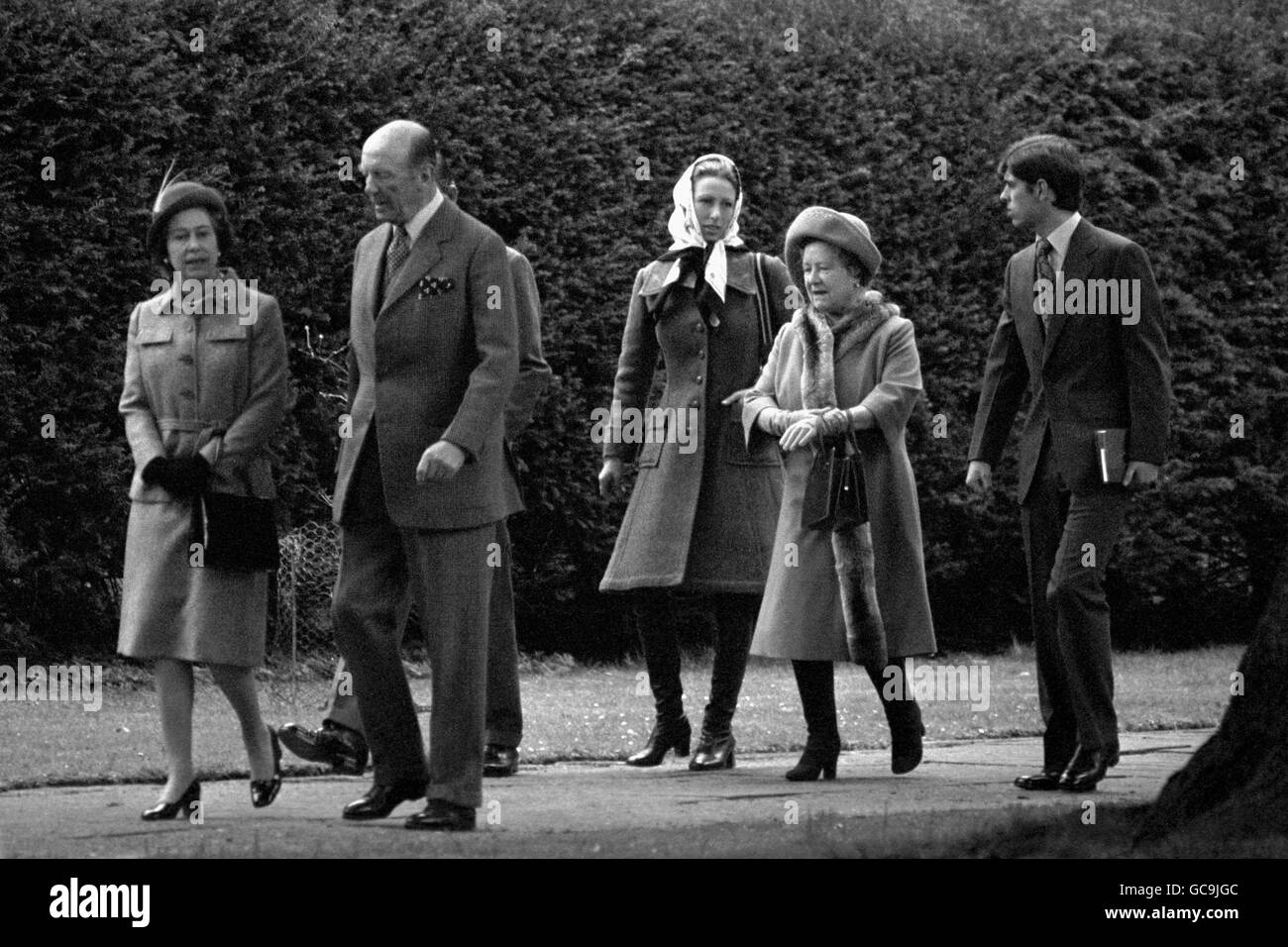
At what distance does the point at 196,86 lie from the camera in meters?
10.5

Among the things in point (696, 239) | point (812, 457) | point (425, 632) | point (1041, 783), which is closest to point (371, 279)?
point (425, 632)

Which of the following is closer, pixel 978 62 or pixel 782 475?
pixel 782 475

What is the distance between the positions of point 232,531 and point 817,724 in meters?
2.30

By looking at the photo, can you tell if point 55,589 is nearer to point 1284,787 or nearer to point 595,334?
point 595,334

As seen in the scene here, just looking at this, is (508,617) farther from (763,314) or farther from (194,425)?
(194,425)

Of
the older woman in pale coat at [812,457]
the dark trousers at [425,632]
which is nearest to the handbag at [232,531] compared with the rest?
the dark trousers at [425,632]

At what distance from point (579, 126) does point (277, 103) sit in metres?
1.91

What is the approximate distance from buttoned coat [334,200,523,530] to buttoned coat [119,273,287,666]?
1.35ft

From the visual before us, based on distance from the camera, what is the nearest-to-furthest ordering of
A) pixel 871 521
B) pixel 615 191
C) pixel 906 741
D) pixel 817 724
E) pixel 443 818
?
pixel 443 818, pixel 817 724, pixel 906 741, pixel 871 521, pixel 615 191

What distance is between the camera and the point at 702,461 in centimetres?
841

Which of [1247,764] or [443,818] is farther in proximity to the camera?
[443,818]

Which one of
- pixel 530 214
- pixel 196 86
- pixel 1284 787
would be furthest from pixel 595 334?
pixel 1284 787

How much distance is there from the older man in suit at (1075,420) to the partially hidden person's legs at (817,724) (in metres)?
0.66

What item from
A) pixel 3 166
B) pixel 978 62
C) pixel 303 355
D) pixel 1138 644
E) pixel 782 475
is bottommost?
pixel 1138 644
